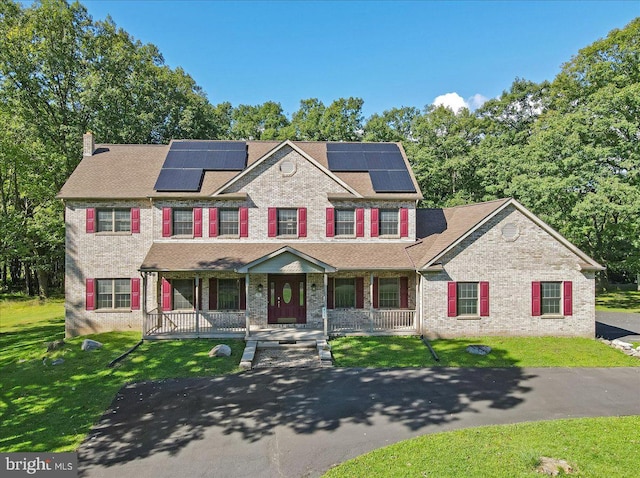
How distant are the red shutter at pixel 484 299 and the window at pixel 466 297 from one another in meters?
0.20

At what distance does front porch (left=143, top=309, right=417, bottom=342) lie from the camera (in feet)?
51.5

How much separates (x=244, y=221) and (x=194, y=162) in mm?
4324

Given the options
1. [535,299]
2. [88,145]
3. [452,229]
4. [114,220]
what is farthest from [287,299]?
[88,145]

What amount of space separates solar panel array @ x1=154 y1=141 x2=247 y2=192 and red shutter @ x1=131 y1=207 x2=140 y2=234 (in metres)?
1.45

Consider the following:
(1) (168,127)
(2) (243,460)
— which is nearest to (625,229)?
(2) (243,460)

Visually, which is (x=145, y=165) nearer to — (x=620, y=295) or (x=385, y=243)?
(x=385, y=243)

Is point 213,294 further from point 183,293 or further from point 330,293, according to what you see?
point 330,293

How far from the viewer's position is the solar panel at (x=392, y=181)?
59.0 ft

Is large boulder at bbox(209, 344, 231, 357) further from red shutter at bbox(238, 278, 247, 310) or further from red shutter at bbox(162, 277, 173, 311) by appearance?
red shutter at bbox(162, 277, 173, 311)

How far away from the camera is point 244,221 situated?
17.5 meters

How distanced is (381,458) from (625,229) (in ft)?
78.9

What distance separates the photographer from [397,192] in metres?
18.0

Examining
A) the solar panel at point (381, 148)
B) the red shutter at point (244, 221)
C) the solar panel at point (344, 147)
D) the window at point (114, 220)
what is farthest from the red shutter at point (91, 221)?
the solar panel at point (381, 148)

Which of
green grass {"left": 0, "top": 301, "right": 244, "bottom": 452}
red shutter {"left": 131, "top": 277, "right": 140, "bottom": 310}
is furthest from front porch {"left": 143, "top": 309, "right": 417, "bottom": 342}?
red shutter {"left": 131, "top": 277, "right": 140, "bottom": 310}
